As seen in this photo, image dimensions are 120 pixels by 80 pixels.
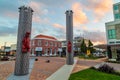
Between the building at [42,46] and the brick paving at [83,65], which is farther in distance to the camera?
the building at [42,46]

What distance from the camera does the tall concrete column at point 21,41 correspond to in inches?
403

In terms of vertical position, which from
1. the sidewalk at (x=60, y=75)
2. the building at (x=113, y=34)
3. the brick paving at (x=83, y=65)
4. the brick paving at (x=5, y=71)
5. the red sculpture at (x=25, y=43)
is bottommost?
the brick paving at (x=83, y=65)

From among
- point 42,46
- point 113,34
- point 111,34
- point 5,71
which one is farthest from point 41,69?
point 42,46

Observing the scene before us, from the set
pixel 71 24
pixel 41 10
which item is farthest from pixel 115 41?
pixel 41 10

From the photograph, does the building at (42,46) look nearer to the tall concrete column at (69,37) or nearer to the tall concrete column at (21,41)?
the tall concrete column at (69,37)

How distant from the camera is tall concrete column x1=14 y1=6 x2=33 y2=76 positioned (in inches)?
403

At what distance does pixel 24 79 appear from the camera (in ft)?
28.3

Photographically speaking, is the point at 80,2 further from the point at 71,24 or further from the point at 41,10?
the point at 41,10

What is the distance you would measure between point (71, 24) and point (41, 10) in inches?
189

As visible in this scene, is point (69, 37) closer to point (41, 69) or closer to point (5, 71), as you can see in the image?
point (41, 69)

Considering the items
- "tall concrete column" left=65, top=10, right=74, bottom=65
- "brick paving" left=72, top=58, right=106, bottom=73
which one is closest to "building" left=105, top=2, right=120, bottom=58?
"brick paving" left=72, top=58, right=106, bottom=73

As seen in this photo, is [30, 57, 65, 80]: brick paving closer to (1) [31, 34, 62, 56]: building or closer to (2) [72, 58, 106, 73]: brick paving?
(2) [72, 58, 106, 73]: brick paving

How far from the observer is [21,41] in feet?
34.0

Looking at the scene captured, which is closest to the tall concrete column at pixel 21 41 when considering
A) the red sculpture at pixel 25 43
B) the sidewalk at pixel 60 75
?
the red sculpture at pixel 25 43
